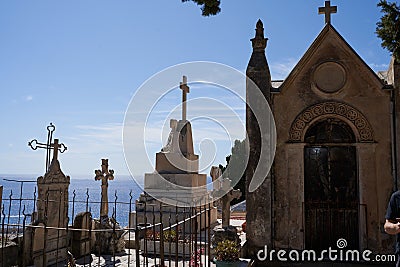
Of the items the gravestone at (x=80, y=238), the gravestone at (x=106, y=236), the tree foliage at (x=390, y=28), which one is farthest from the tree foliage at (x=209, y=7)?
the gravestone at (x=80, y=238)

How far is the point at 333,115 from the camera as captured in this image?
9.78 metres

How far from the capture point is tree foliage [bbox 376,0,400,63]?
7391 millimetres

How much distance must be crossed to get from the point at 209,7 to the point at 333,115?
5.14 metres

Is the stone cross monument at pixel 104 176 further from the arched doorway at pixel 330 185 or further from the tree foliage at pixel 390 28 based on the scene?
the tree foliage at pixel 390 28

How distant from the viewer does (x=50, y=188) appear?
12.0 meters

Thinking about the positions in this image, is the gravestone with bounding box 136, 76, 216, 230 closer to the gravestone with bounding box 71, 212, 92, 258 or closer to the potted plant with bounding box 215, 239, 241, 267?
the gravestone with bounding box 71, 212, 92, 258

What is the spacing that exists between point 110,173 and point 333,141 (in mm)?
9195

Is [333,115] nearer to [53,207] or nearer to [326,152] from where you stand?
[326,152]

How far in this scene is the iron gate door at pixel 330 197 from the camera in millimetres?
9711

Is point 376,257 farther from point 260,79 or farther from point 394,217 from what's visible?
point 394,217

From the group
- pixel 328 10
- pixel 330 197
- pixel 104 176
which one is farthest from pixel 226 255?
pixel 104 176

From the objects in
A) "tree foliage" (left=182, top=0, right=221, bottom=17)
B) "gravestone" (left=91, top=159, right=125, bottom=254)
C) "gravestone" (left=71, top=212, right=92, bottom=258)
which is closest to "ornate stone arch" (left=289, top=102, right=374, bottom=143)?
"tree foliage" (left=182, top=0, right=221, bottom=17)

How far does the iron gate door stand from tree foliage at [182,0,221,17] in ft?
17.1

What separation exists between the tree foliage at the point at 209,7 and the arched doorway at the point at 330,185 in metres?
4.97
